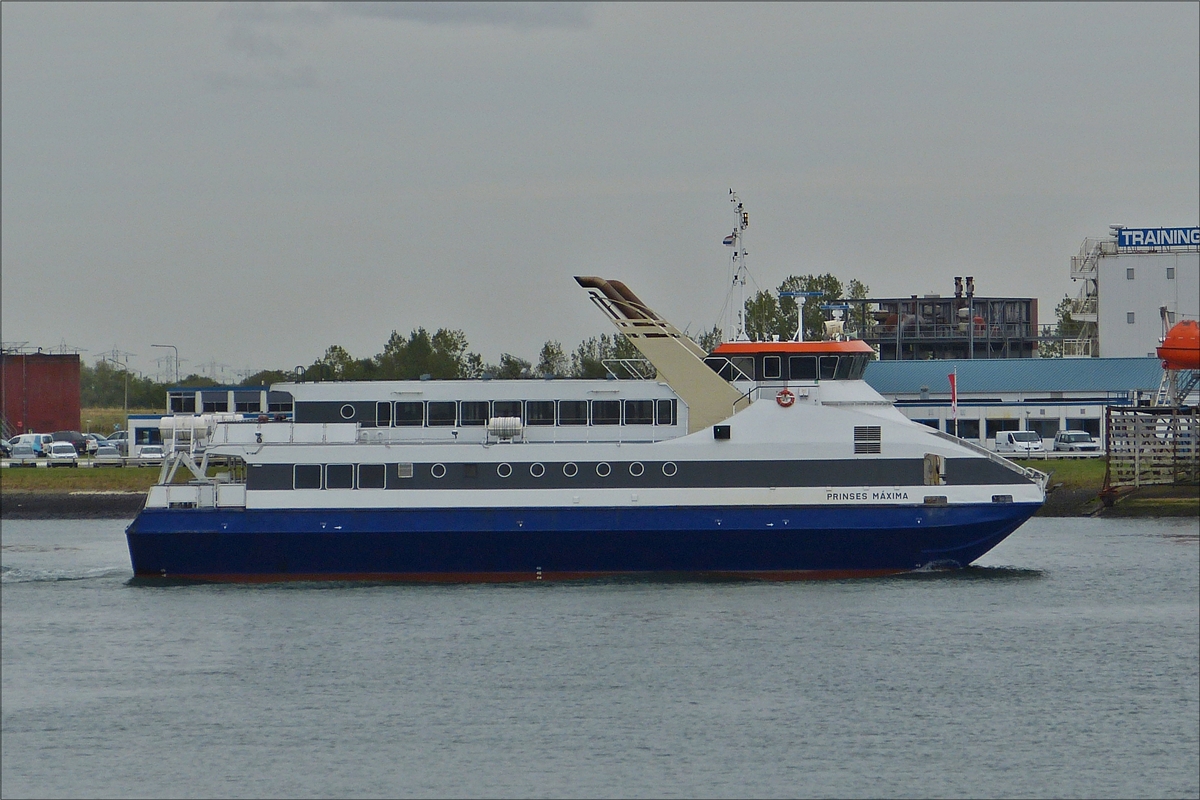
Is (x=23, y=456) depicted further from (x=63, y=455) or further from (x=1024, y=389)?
(x=1024, y=389)

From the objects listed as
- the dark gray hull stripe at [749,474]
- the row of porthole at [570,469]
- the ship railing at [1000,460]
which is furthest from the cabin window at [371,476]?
the ship railing at [1000,460]

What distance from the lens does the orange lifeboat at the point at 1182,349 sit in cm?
5866

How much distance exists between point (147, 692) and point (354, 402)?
11.8 metres

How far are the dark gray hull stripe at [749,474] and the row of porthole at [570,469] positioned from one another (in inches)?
0.9

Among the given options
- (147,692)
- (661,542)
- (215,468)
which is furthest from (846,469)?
(215,468)

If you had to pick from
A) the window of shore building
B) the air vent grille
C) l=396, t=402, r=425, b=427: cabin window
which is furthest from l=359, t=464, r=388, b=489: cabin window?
the window of shore building

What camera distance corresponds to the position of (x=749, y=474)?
35.9 metres

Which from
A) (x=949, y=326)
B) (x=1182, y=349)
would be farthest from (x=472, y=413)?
(x=949, y=326)

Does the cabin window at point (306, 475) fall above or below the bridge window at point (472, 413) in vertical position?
below

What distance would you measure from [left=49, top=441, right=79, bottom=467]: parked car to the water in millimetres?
31478

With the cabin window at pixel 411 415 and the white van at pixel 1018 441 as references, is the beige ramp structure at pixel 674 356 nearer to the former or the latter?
the cabin window at pixel 411 415

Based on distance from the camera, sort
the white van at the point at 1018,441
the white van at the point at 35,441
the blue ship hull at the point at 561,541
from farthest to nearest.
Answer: the white van at the point at 35,441, the white van at the point at 1018,441, the blue ship hull at the point at 561,541

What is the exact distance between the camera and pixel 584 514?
118 ft

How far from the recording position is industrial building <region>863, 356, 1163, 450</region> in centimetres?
7162
